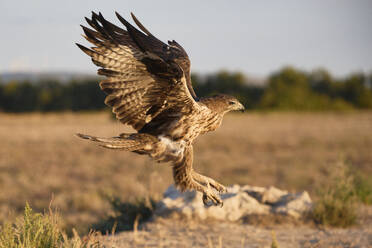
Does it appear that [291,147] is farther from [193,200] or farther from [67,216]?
[193,200]

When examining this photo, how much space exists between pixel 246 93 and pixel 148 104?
181ft

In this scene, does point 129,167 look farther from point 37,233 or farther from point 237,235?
point 37,233

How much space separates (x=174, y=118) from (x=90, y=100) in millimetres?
57029

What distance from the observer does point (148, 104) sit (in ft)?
15.2

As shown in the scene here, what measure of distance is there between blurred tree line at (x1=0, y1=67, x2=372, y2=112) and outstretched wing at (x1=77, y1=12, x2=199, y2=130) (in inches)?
1957

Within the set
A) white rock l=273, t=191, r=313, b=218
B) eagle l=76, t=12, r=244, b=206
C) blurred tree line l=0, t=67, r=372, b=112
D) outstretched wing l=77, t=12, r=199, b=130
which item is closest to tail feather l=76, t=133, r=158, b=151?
eagle l=76, t=12, r=244, b=206

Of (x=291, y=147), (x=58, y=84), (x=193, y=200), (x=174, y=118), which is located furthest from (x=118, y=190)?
(x=58, y=84)

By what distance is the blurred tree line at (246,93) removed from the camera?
58.3 meters

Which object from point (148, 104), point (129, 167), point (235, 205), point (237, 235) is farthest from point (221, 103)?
point (129, 167)

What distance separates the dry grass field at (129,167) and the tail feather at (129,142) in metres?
2.25

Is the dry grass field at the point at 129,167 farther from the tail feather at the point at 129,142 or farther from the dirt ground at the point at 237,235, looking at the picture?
the tail feather at the point at 129,142

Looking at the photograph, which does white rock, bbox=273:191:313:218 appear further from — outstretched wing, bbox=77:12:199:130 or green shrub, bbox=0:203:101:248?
green shrub, bbox=0:203:101:248

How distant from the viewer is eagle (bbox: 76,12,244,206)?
4.42 metres

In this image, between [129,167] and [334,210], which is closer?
[334,210]
